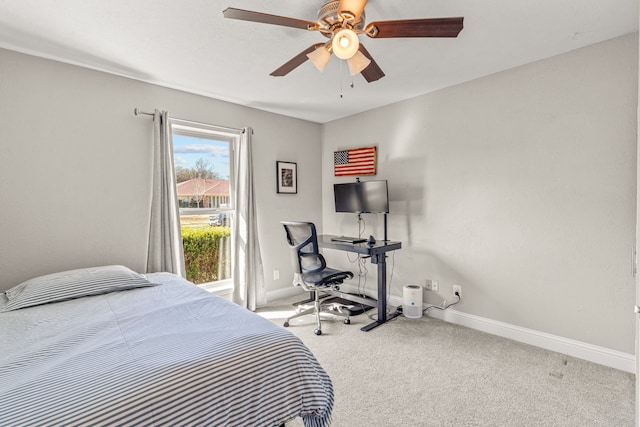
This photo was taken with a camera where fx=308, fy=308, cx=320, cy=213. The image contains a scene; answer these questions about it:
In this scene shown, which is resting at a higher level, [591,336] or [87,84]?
[87,84]

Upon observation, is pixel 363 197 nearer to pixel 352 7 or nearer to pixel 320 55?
pixel 320 55

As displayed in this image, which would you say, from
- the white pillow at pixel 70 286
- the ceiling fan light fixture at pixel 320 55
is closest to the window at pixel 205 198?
the white pillow at pixel 70 286

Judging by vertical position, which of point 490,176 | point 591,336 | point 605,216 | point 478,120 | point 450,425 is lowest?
point 450,425

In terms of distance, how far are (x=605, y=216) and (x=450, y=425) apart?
1909 millimetres

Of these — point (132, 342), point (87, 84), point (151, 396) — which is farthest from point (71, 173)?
point (151, 396)

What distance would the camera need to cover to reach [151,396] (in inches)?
39.9

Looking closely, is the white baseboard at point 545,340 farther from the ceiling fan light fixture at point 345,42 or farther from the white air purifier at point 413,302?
the ceiling fan light fixture at point 345,42

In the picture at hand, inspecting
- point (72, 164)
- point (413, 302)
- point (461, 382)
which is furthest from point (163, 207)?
point (461, 382)

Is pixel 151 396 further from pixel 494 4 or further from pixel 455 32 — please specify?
pixel 494 4

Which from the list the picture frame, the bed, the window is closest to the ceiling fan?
the bed

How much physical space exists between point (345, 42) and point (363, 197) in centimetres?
222

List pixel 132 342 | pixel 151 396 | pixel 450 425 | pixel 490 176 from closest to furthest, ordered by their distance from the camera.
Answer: pixel 151 396
pixel 132 342
pixel 450 425
pixel 490 176

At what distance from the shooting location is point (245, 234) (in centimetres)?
359

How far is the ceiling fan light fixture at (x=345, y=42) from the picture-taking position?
158 cm
